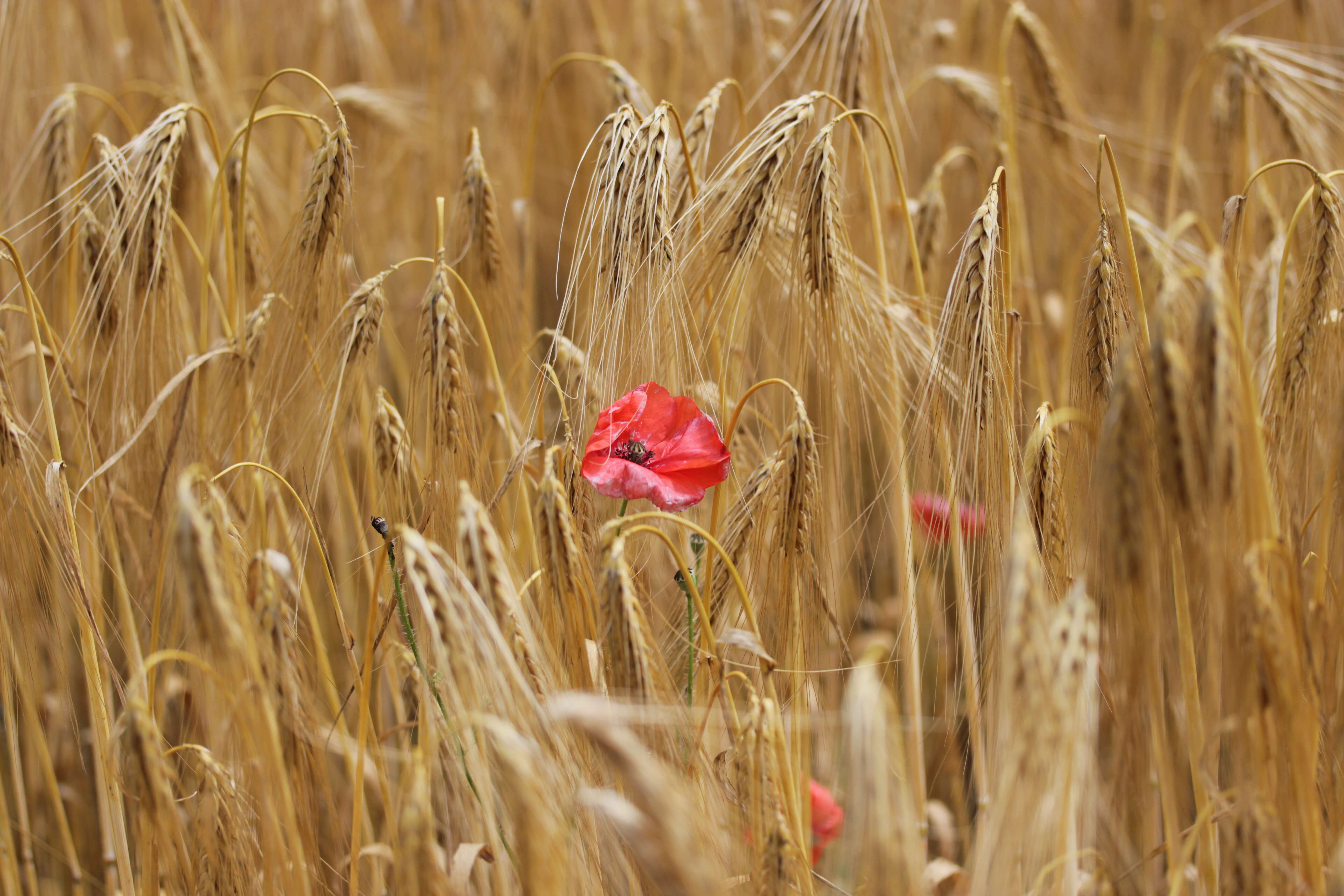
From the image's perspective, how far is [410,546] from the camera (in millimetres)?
584

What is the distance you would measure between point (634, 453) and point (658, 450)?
22 millimetres

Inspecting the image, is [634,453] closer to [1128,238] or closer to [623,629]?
[623,629]

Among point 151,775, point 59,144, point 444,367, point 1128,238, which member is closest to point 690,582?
point 444,367

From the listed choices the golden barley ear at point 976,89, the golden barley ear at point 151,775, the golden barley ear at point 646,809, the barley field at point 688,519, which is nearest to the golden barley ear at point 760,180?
the barley field at point 688,519

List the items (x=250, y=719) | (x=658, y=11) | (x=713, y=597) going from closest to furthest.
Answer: (x=250, y=719) < (x=713, y=597) < (x=658, y=11)

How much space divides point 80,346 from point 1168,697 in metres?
1.40

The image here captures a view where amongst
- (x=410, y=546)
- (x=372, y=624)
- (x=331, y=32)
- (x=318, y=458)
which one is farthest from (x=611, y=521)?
(x=331, y=32)

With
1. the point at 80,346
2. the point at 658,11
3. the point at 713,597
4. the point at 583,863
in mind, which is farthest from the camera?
the point at 658,11

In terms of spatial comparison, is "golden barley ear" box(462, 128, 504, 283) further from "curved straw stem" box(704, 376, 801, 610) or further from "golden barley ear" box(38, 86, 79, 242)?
"golden barley ear" box(38, 86, 79, 242)

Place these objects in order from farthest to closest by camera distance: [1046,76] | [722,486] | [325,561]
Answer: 1. [1046,76]
2. [722,486]
3. [325,561]

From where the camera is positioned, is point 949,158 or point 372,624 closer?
point 372,624

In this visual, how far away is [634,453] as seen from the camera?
80 cm

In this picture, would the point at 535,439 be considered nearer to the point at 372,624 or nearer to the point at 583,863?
the point at 372,624

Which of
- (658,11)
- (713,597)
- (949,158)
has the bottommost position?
(713,597)
